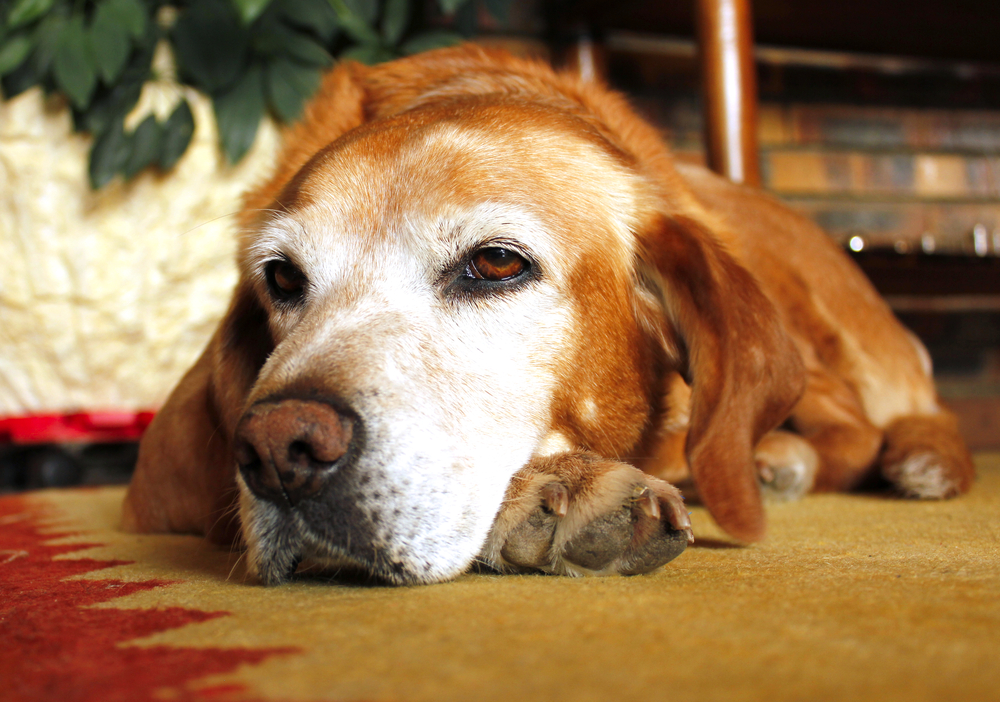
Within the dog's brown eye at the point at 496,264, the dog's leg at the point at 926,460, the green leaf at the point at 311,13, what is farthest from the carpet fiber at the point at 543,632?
the green leaf at the point at 311,13

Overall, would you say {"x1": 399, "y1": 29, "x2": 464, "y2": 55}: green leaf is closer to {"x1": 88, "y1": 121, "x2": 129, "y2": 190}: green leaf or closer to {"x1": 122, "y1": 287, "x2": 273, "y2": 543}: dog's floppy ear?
{"x1": 88, "y1": 121, "x2": 129, "y2": 190}: green leaf

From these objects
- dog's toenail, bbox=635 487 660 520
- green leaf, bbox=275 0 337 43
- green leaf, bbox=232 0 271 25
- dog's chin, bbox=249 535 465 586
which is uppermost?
green leaf, bbox=275 0 337 43

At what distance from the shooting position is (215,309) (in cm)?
368

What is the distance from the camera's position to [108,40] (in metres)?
3.19

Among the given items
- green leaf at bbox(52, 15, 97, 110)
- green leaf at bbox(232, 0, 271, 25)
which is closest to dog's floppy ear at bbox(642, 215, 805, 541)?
green leaf at bbox(232, 0, 271, 25)

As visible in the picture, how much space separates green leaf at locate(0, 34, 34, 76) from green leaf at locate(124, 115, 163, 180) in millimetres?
499

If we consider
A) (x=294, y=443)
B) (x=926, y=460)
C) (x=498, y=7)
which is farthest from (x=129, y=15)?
(x=926, y=460)

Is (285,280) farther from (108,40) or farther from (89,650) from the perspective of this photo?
(108,40)

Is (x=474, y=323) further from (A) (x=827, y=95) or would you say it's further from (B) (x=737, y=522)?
(A) (x=827, y=95)

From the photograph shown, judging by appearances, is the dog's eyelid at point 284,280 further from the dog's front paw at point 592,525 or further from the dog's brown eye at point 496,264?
the dog's front paw at point 592,525

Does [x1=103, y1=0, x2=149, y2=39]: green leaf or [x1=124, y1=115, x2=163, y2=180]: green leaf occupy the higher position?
[x1=103, y1=0, x2=149, y2=39]: green leaf

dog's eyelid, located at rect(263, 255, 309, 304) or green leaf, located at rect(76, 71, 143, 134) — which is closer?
dog's eyelid, located at rect(263, 255, 309, 304)

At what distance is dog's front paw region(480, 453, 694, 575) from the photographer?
1.10 m

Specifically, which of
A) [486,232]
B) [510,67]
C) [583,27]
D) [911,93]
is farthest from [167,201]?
[911,93]
